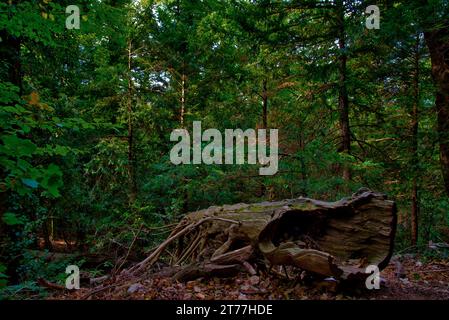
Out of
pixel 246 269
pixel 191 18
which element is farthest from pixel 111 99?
pixel 246 269

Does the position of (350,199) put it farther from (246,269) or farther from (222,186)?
(222,186)

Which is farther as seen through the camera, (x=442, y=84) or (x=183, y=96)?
(x=183, y=96)

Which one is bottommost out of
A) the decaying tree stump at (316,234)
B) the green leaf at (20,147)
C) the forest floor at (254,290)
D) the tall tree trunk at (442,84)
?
the forest floor at (254,290)

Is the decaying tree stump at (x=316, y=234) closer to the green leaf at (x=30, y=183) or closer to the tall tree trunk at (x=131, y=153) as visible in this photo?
the green leaf at (x=30, y=183)

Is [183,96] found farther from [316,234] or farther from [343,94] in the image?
[316,234]

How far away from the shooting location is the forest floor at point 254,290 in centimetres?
421

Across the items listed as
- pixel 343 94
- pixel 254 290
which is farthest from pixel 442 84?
pixel 254 290

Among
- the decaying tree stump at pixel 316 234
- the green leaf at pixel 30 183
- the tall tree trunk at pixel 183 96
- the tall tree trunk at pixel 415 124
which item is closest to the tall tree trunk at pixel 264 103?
the tall tree trunk at pixel 183 96

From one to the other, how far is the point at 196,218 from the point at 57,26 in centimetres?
471

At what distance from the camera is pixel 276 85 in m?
13.2

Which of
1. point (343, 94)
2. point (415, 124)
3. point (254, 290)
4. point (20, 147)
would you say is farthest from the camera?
point (415, 124)

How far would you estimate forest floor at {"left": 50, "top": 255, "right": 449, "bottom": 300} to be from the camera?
4215 millimetres

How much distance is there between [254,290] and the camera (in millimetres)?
4340

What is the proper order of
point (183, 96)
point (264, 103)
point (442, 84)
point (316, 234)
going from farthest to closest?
point (264, 103) → point (183, 96) → point (442, 84) → point (316, 234)
